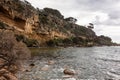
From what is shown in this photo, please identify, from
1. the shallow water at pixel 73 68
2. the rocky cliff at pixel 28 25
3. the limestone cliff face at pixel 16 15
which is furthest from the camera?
the limestone cliff face at pixel 16 15

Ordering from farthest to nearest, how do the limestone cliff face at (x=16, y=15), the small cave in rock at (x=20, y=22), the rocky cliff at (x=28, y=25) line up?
the small cave in rock at (x=20, y=22) → the limestone cliff face at (x=16, y=15) → the rocky cliff at (x=28, y=25)

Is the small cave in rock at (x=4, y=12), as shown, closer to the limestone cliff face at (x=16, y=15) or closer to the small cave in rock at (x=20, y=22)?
the limestone cliff face at (x=16, y=15)

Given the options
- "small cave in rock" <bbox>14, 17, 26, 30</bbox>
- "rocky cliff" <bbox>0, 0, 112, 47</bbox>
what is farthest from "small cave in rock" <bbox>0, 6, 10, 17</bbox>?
"small cave in rock" <bbox>14, 17, 26, 30</bbox>

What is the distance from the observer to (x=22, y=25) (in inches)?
4114

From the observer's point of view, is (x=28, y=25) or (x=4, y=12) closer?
(x=4, y=12)

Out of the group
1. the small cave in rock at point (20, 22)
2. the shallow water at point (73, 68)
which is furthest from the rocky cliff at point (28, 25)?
the shallow water at point (73, 68)

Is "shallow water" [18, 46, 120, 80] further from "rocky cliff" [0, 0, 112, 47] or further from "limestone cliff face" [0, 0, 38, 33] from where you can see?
"limestone cliff face" [0, 0, 38, 33]

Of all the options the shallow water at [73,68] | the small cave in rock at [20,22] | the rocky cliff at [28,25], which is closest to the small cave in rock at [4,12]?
the rocky cliff at [28,25]

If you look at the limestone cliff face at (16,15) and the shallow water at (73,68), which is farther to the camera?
the limestone cliff face at (16,15)

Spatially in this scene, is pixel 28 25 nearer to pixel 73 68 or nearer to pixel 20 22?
pixel 20 22

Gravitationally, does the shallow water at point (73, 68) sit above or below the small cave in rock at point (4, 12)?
below

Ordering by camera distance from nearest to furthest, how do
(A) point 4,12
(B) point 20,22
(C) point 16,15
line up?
(A) point 4,12 < (C) point 16,15 < (B) point 20,22

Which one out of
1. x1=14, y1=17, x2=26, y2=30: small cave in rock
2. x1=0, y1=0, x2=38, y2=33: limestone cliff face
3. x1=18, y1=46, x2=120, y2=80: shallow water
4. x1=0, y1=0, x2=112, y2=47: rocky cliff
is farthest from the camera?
x1=14, y1=17, x2=26, y2=30: small cave in rock

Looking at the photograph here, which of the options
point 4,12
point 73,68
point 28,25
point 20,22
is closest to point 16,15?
point 20,22
